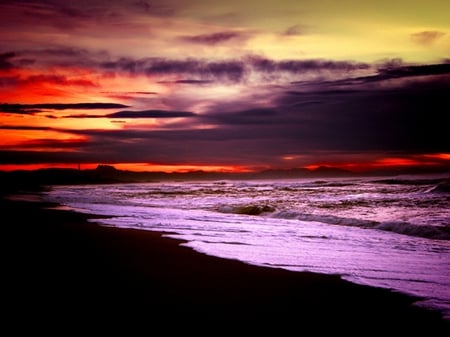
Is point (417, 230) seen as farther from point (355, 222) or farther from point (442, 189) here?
point (442, 189)

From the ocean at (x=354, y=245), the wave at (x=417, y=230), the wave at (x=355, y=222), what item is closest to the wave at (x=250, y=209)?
the wave at (x=355, y=222)

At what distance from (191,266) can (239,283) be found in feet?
4.54

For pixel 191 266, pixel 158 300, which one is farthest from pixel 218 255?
pixel 158 300

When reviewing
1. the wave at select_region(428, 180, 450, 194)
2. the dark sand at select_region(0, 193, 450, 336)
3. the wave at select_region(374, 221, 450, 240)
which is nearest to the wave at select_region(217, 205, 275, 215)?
the wave at select_region(374, 221, 450, 240)

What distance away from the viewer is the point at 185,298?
511cm

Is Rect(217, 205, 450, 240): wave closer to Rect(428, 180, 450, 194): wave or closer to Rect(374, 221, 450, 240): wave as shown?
Rect(374, 221, 450, 240): wave

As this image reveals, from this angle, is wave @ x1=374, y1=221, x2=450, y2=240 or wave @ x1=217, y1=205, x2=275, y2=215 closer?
wave @ x1=374, y1=221, x2=450, y2=240

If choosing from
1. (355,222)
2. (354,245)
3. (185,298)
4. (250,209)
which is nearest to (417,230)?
(355,222)

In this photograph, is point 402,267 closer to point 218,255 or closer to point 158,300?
point 218,255

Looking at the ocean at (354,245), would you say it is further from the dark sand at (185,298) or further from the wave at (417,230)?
the dark sand at (185,298)

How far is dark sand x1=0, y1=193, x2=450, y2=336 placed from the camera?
4176mm

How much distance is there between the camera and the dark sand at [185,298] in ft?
13.7

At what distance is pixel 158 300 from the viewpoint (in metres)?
4.97

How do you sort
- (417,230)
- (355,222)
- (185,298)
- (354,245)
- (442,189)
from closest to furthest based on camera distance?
1. (185,298)
2. (354,245)
3. (417,230)
4. (355,222)
5. (442,189)
